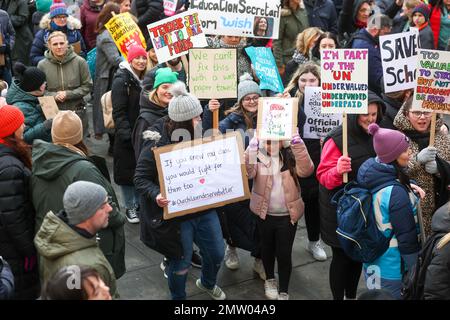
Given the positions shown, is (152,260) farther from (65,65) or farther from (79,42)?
(79,42)

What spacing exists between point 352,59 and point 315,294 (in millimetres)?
2112

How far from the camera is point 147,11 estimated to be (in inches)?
441

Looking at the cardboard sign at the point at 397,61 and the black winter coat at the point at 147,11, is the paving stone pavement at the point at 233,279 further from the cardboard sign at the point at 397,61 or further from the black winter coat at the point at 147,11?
the black winter coat at the point at 147,11

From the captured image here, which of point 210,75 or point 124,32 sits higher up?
point 124,32

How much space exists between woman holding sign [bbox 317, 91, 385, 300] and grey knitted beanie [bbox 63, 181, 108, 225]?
6.80 ft

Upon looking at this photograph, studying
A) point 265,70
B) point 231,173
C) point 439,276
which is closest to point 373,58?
point 265,70

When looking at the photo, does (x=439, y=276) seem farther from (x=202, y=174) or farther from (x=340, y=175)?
(x=202, y=174)

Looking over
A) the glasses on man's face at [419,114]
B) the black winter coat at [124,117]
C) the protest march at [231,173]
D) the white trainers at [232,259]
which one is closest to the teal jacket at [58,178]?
the protest march at [231,173]

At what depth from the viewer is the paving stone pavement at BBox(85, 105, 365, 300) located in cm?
628

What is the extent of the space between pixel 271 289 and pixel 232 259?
64 centimetres

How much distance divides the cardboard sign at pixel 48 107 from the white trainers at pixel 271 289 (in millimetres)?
2642

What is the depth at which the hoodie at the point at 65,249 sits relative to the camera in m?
4.03

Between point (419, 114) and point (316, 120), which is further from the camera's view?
point (316, 120)

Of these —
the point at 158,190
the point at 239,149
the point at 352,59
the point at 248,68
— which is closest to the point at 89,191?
the point at 158,190
